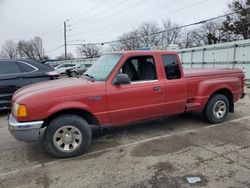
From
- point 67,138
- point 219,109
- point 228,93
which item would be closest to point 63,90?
point 67,138

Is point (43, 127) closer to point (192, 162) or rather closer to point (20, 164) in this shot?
point (20, 164)

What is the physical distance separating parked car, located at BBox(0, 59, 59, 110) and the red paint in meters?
2.94

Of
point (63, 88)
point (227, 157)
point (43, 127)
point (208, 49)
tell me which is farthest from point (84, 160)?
point (208, 49)

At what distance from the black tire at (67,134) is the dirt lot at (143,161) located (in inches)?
5.9

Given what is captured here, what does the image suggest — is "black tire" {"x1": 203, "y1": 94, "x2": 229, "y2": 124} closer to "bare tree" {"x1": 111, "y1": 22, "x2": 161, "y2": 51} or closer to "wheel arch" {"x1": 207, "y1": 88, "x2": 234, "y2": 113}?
"wheel arch" {"x1": 207, "y1": 88, "x2": 234, "y2": 113}

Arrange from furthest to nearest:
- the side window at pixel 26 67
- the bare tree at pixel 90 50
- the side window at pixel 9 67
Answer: the bare tree at pixel 90 50 → the side window at pixel 26 67 → the side window at pixel 9 67

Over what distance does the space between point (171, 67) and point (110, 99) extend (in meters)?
1.61

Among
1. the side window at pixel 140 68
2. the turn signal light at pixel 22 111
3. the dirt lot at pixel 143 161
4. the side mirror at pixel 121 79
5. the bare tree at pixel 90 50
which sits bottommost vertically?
the dirt lot at pixel 143 161

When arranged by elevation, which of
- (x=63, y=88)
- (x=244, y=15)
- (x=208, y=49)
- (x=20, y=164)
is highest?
(x=244, y=15)

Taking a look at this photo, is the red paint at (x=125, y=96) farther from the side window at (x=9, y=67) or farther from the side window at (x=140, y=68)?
the side window at (x=9, y=67)

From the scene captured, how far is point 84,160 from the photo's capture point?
12.2 ft

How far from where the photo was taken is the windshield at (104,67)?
417 cm

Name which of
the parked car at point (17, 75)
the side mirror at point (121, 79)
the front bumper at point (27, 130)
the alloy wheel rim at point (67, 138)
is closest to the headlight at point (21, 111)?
the front bumper at point (27, 130)

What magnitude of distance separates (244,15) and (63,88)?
35.4m
